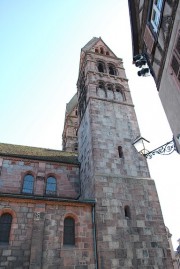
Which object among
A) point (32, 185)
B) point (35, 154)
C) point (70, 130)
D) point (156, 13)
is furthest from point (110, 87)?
point (156, 13)

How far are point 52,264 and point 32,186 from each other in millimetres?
6518

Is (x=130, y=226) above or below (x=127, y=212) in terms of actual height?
below

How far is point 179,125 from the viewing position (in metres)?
8.55

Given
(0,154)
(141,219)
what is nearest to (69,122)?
(0,154)

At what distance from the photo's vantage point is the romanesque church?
11398mm

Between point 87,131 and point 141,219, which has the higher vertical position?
point 87,131

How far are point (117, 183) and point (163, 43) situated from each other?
9.12 metres

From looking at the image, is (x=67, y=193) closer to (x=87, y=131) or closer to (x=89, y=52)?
(x=87, y=131)

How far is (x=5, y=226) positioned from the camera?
462 inches

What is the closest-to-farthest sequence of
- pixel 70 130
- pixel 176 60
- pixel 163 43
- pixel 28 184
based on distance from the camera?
pixel 176 60 → pixel 163 43 → pixel 28 184 → pixel 70 130

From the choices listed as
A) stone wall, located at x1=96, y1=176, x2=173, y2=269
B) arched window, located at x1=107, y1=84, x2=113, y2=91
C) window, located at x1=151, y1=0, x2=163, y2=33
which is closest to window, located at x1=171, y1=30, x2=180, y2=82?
window, located at x1=151, y1=0, x2=163, y2=33

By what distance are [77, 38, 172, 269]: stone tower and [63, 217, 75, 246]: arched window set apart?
1.34 meters

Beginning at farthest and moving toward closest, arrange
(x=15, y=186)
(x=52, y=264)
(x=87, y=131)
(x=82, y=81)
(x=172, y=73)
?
(x=82, y=81), (x=87, y=131), (x=15, y=186), (x=52, y=264), (x=172, y=73)

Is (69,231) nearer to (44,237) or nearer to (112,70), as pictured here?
(44,237)
